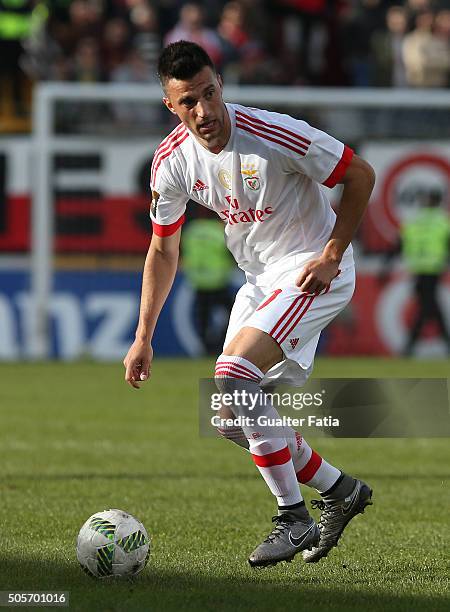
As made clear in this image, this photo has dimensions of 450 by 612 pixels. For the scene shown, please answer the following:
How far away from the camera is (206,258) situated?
1800 centimetres

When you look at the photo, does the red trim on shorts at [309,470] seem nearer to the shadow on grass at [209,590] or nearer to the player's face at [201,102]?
the shadow on grass at [209,590]

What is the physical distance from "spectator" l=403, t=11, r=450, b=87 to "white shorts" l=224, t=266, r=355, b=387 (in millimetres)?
13386

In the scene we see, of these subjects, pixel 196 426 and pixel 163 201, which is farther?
pixel 196 426

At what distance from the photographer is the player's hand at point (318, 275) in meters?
5.59

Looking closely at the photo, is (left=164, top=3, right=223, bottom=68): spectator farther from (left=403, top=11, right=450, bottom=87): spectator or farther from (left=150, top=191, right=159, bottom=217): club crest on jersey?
(left=150, top=191, right=159, bottom=217): club crest on jersey

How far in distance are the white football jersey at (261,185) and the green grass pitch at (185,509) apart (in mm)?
1365

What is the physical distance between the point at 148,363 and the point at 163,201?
75 centimetres

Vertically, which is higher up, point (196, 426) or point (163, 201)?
point (163, 201)

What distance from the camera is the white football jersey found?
5602 mm

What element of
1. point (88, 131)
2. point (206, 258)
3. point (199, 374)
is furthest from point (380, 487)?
point (88, 131)

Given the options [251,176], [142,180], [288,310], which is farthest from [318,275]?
[142,180]

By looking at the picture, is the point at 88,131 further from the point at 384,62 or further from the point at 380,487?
the point at 380,487

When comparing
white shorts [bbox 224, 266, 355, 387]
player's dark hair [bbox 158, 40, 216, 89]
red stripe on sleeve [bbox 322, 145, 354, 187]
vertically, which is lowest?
white shorts [bbox 224, 266, 355, 387]

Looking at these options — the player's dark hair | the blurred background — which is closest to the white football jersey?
the player's dark hair
